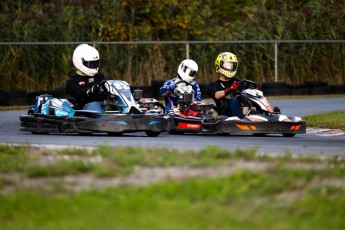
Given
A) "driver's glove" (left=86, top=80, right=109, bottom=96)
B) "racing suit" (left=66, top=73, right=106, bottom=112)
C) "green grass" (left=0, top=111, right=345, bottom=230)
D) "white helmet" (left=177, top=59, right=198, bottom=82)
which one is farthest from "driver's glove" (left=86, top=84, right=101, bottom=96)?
"green grass" (left=0, top=111, right=345, bottom=230)

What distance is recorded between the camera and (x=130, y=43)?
2588 cm

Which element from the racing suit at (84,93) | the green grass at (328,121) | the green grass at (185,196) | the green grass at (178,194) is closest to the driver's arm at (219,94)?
the racing suit at (84,93)

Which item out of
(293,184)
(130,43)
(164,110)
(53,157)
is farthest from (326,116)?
(293,184)

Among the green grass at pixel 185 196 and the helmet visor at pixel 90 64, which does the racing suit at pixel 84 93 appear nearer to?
the helmet visor at pixel 90 64

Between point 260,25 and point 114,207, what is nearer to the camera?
point 114,207

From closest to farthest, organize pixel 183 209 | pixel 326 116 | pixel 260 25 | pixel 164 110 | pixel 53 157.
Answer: pixel 183 209 < pixel 53 157 < pixel 164 110 < pixel 326 116 < pixel 260 25

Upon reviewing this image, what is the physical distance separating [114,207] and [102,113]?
7352mm

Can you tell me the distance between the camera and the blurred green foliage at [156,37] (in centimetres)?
2517

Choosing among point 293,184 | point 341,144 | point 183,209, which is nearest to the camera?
point 183,209

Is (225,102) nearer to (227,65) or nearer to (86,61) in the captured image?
(227,65)

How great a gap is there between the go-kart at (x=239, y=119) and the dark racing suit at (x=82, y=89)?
1.21 m

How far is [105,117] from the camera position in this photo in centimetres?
1476

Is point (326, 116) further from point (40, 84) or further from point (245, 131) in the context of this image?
point (40, 84)

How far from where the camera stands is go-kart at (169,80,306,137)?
15.5 m
